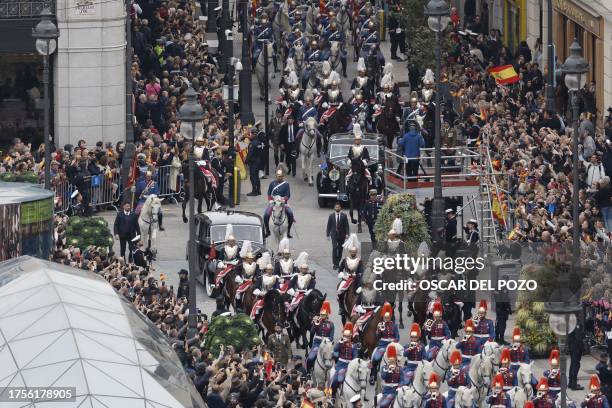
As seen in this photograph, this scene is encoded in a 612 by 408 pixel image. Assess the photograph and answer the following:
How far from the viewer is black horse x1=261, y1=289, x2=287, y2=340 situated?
45.8m

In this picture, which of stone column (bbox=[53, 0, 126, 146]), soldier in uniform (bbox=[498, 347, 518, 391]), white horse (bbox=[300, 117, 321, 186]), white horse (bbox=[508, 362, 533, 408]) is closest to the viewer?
white horse (bbox=[508, 362, 533, 408])

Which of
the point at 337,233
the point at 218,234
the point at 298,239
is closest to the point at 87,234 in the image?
the point at 218,234

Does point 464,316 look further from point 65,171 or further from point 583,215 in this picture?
point 65,171

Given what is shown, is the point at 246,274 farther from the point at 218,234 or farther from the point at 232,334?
the point at 232,334

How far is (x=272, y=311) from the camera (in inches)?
1806

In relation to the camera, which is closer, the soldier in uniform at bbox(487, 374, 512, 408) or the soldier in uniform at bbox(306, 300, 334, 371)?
the soldier in uniform at bbox(487, 374, 512, 408)

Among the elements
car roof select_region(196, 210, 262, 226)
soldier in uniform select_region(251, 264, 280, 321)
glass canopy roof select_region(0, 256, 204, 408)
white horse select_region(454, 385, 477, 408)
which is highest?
car roof select_region(196, 210, 262, 226)

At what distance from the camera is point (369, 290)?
46125 mm

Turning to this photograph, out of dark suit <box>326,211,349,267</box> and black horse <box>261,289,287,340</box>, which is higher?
dark suit <box>326,211,349,267</box>

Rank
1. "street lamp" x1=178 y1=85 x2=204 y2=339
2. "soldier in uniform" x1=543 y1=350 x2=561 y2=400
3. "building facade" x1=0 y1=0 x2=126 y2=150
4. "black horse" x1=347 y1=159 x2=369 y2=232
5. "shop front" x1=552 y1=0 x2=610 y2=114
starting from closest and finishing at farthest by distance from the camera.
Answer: "soldier in uniform" x1=543 y1=350 x2=561 y2=400 < "street lamp" x1=178 y1=85 x2=204 y2=339 < "black horse" x1=347 y1=159 x2=369 y2=232 < "building facade" x1=0 y1=0 x2=126 y2=150 < "shop front" x1=552 y1=0 x2=610 y2=114

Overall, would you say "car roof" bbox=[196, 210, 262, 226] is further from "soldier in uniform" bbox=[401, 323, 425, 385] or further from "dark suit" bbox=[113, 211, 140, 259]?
"soldier in uniform" bbox=[401, 323, 425, 385]

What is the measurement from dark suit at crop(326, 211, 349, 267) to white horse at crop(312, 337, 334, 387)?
32.1 ft

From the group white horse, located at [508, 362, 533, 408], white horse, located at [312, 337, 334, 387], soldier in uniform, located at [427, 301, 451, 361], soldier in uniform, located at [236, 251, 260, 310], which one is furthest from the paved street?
white horse, located at [508, 362, 533, 408]

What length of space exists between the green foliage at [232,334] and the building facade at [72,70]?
68.7 ft
